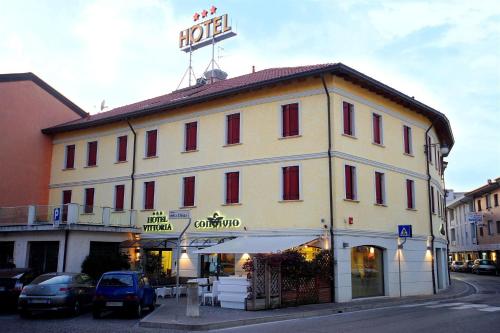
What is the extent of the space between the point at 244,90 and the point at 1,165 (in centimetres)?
1530

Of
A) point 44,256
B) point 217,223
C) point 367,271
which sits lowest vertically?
point 367,271

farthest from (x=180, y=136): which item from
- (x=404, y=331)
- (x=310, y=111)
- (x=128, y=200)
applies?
(x=404, y=331)

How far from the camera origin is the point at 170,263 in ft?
87.5

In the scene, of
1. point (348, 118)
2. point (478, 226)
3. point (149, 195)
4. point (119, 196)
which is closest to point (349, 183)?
point (348, 118)

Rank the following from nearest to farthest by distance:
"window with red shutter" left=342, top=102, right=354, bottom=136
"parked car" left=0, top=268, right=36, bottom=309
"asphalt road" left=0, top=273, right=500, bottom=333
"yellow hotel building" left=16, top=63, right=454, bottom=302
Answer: "asphalt road" left=0, top=273, right=500, bottom=333
"parked car" left=0, top=268, right=36, bottom=309
"yellow hotel building" left=16, top=63, right=454, bottom=302
"window with red shutter" left=342, top=102, right=354, bottom=136

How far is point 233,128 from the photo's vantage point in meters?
25.1

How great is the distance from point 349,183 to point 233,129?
20.2 ft

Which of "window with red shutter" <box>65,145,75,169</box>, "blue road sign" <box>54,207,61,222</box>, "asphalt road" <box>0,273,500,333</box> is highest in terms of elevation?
"window with red shutter" <box>65,145,75,169</box>

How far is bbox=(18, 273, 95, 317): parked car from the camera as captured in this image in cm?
1596

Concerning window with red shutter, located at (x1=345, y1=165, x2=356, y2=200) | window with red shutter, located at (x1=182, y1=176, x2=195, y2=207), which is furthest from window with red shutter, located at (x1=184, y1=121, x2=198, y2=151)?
window with red shutter, located at (x1=345, y1=165, x2=356, y2=200)

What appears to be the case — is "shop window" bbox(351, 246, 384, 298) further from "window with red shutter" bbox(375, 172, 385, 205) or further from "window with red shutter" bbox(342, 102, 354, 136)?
"window with red shutter" bbox(342, 102, 354, 136)

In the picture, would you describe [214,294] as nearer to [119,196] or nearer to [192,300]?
[192,300]

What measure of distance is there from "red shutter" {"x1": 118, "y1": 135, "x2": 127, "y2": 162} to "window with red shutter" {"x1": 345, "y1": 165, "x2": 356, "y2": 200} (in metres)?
13.0

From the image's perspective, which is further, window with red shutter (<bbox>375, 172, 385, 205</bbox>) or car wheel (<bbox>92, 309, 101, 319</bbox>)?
window with red shutter (<bbox>375, 172, 385, 205</bbox>)
